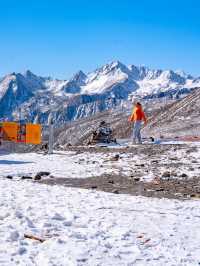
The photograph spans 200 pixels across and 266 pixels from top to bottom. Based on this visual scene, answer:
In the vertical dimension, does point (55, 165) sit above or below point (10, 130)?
below

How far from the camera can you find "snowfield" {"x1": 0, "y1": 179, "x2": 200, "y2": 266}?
26.2ft

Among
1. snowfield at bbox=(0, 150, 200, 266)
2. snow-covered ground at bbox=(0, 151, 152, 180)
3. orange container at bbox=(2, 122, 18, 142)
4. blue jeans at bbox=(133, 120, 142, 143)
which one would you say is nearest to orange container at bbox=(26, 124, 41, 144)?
orange container at bbox=(2, 122, 18, 142)

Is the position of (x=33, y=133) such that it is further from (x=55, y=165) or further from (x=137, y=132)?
(x=55, y=165)

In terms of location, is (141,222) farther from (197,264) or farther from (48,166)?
(48,166)

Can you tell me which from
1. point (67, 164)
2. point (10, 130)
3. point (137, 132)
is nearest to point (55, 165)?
point (67, 164)

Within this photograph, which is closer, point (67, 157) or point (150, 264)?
point (150, 264)

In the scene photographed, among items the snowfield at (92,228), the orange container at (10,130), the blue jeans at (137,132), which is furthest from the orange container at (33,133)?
the snowfield at (92,228)

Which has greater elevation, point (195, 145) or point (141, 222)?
point (195, 145)

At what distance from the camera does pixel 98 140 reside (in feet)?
119

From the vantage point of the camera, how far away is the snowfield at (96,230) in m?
7.98

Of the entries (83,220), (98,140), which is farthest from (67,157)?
(83,220)

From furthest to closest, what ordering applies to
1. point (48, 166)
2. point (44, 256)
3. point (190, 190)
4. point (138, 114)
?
point (138, 114)
point (48, 166)
point (190, 190)
point (44, 256)

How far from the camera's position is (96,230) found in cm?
952

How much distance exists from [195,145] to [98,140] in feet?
37.2
